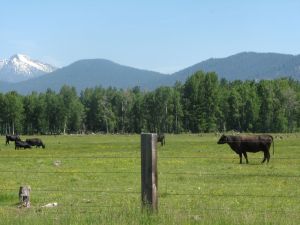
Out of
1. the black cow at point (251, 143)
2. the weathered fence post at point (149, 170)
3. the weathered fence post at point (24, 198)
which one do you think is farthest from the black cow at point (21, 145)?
the weathered fence post at point (149, 170)

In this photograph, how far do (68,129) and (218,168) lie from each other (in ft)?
503

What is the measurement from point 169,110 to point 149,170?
15745 cm

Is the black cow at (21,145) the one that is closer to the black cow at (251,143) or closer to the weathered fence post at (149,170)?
the black cow at (251,143)

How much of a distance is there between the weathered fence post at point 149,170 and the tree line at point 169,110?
145 m

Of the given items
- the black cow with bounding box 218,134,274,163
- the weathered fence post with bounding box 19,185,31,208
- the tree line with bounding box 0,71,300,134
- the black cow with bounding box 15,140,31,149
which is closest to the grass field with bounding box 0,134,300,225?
the weathered fence post with bounding box 19,185,31,208

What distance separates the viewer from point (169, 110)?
168000 millimetres

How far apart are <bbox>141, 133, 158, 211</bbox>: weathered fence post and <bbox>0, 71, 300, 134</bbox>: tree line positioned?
145357mm

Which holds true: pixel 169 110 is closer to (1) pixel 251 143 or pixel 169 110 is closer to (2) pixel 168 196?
(1) pixel 251 143

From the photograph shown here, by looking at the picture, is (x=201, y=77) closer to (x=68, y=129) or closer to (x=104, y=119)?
(x=104, y=119)

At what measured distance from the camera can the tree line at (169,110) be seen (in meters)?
159

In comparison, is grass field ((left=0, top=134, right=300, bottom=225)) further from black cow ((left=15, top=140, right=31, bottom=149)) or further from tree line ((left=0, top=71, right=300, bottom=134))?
tree line ((left=0, top=71, right=300, bottom=134))

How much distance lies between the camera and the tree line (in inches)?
6265

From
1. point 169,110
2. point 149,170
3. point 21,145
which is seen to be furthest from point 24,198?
point 169,110

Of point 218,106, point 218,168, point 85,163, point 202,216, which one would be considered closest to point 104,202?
point 202,216
